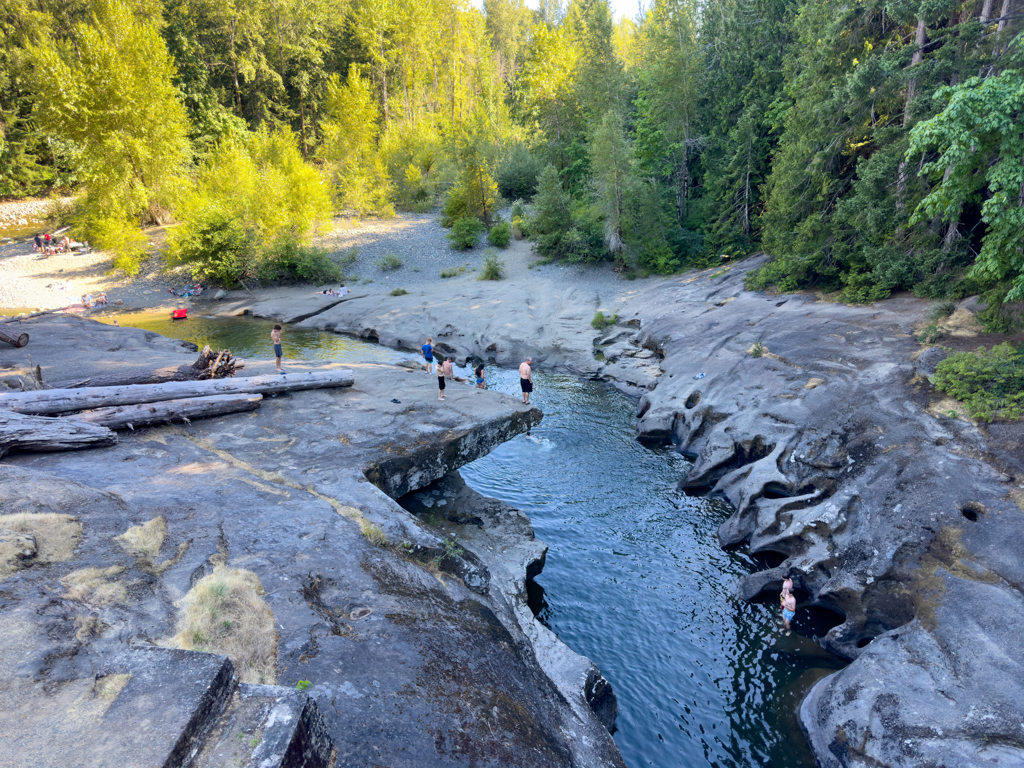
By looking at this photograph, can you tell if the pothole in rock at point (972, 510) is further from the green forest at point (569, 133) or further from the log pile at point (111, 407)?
the log pile at point (111, 407)

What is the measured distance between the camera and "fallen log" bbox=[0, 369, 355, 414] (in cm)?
1141

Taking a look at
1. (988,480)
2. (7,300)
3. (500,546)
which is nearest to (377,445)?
(500,546)

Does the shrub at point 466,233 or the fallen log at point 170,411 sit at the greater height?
the shrub at point 466,233

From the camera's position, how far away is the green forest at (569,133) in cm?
1639

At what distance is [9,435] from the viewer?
9391 millimetres

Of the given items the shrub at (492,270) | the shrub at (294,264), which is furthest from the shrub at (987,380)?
the shrub at (294,264)

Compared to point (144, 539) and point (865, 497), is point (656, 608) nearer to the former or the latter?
point (865, 497)

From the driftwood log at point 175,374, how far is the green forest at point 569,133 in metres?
17.4

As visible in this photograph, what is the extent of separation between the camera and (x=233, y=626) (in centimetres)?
593

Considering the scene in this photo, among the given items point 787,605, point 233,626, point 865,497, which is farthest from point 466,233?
point 233,626

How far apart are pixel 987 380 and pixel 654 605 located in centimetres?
879

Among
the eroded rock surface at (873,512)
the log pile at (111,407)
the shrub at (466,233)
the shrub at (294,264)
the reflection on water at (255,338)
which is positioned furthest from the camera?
the shrub at (466,233)

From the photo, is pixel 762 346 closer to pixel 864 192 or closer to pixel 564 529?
pixel 864 192

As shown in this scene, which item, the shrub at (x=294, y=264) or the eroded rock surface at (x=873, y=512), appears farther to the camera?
the shrub at (x=294, y=264)
